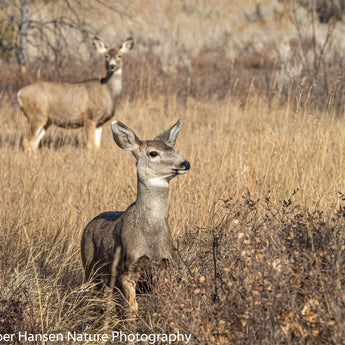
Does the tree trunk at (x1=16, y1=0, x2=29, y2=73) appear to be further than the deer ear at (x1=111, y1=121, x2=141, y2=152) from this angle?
Yes

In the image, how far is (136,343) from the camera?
3.85 m

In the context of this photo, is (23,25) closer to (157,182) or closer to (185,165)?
(157,182)

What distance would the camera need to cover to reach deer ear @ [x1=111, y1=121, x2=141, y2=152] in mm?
4348

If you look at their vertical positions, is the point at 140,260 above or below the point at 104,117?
above

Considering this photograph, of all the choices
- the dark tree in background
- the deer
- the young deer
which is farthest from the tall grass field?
the dark tree in background

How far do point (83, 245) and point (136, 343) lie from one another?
42.4 inches

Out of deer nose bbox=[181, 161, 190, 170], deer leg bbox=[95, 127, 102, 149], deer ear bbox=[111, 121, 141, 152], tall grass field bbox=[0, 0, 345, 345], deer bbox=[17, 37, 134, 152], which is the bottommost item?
deer leg bbox=[95, 127, 102, 149]

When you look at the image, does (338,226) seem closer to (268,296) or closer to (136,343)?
(268,296)

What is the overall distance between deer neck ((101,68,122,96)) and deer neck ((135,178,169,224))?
746cm

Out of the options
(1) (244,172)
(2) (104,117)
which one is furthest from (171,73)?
(1) (244,172)

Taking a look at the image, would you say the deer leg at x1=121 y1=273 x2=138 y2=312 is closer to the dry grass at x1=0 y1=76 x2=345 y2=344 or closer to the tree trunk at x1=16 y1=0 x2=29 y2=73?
the dry grass at x1=0 y1=76 x2=345 y2=344

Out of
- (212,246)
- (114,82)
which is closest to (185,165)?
(212,246)

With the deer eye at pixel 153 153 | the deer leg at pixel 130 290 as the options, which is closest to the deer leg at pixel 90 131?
the deer eye at pixel 153 153

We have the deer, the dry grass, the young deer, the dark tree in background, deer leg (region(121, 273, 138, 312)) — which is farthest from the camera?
the dark tree in background
